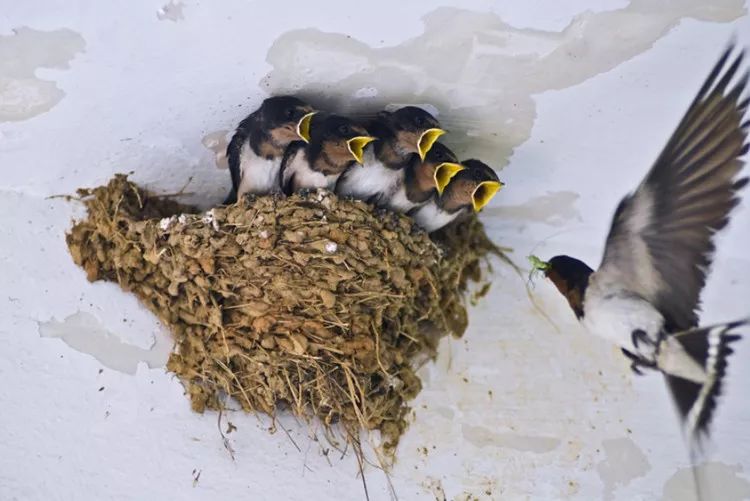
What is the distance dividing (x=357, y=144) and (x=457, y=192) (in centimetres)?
35

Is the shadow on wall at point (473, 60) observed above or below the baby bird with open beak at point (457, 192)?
above

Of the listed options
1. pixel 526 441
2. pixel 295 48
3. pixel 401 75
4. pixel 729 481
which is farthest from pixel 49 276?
pixel 729 481

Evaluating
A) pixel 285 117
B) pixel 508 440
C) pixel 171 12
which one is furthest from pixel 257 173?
pixel 508 440

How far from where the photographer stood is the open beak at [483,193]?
2.75m

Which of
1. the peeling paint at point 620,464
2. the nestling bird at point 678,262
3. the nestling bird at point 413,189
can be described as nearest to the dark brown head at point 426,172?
the nestling bird at point 413,189

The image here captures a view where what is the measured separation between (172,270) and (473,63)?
1009 millimetres

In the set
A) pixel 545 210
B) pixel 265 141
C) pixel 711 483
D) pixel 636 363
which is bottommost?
pixel 711 483

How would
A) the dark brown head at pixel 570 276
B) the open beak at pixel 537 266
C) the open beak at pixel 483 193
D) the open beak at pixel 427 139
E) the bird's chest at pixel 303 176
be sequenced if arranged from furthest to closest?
the open beak at pixel 537 266
the dark brown head at pixel 570 276
the bird's chest at pixel 303 176
the open beak at pixel 483 193
the open beak at pixel 427 139

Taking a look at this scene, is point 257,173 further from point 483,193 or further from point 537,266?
point 537,266

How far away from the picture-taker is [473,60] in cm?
259

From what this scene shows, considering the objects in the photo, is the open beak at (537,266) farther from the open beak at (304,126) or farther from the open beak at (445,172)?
the open beak at (304,126)

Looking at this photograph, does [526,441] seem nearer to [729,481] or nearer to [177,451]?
[729,481]

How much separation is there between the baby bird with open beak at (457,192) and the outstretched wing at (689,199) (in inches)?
14.3

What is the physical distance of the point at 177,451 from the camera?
9.06ft
